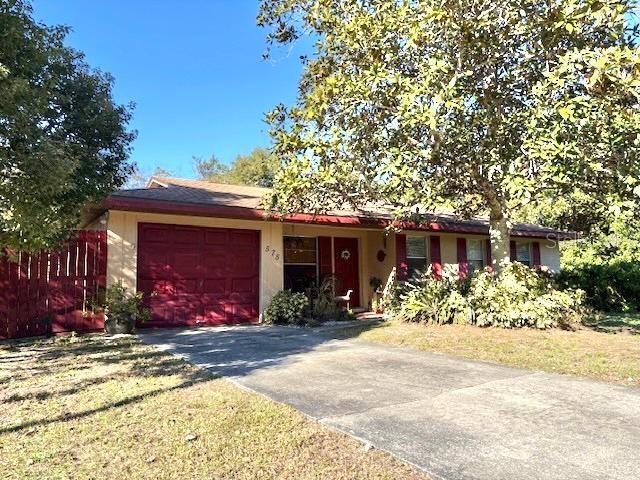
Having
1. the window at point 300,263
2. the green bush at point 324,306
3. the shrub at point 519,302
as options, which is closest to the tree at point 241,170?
the window at point 300,263

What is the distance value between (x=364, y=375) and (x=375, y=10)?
6.17 metres

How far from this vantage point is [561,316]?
875cm

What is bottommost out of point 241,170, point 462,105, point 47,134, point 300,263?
point 300,263

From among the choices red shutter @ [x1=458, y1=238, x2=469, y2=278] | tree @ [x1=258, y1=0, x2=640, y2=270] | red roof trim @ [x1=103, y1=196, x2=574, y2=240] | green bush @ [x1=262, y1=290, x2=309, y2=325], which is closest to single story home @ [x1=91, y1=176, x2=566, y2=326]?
red roof trim @ [x1=103, y1=196, x2=574, y2=240]

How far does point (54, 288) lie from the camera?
28.6 ft

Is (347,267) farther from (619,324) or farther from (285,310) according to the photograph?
(619,324)

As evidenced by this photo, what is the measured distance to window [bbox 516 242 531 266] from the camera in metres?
17.1

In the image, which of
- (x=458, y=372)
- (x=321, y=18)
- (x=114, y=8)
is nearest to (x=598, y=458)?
(x=458, y=372)

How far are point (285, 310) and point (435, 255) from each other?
588cm

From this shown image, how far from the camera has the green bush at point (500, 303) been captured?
863cm

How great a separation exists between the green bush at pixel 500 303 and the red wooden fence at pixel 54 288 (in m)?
6.25

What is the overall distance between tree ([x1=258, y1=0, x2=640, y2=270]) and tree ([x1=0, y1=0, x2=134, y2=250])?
310 cm

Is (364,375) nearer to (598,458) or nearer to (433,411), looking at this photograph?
(433,411)

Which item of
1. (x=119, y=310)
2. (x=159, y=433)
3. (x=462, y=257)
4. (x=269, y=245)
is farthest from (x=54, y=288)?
(x=462, y=257)
